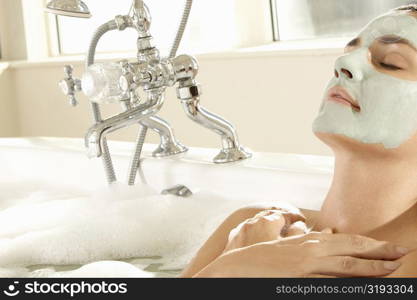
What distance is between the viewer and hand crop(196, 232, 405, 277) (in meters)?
0.91

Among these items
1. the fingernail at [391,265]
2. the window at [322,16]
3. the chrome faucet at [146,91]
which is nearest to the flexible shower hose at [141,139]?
the chrome faucet at [146,91]

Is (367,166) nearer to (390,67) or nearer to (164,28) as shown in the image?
(390,67)

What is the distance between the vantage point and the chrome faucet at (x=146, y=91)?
1.47 metres

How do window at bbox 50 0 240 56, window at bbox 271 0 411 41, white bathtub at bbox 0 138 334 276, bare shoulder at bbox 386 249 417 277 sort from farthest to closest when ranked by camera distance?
window at bbox 50 0 240 56 → window at bbox 271 0 411 41 → white bathtub at bbox 0 138 334 276 → bare shoulder at bbox 386 249 417 277

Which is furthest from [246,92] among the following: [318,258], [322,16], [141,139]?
[318,258]

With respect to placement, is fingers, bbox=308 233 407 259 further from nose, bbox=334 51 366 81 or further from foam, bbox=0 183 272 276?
foam, bbox=0 183 272 276

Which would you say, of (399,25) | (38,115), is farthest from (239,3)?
(399,25)

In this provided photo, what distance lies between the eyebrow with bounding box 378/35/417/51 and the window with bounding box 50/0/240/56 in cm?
170

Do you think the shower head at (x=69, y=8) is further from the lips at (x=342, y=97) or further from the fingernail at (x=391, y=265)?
the fingernail at (x=391, y=265)

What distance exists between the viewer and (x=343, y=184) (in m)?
0.98

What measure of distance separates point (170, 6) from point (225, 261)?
234 cm

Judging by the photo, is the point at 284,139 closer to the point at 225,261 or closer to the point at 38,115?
the point at 38,115

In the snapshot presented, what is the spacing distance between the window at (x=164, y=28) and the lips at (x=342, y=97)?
1.68 meters

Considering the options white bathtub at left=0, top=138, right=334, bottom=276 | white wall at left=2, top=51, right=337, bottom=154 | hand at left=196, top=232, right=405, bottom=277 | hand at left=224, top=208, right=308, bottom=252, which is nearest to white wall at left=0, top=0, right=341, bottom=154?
white wall at left=2, top=51, right=337, bottom=154
